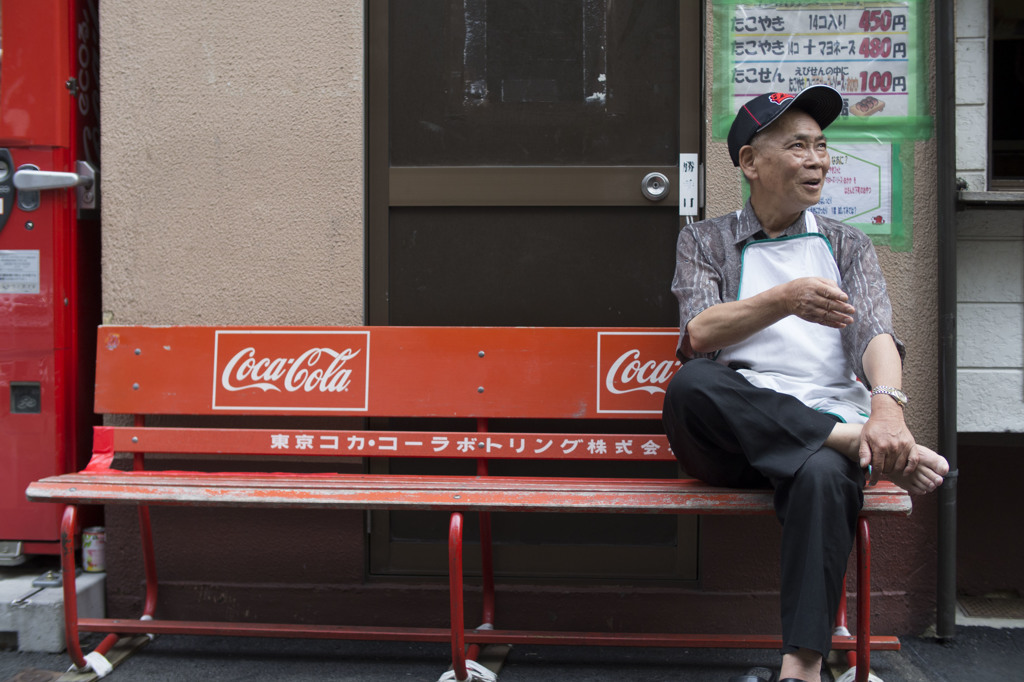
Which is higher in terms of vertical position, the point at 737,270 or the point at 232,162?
the point at 232,162

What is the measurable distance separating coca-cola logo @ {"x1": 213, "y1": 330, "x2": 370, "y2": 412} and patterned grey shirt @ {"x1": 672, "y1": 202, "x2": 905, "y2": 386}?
3.75ft

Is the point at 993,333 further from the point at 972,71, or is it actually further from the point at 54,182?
the point at 54,182

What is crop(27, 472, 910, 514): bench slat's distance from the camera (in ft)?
7.91

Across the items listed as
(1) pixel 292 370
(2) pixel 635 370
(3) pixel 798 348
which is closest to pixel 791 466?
(3) pixel 798 348

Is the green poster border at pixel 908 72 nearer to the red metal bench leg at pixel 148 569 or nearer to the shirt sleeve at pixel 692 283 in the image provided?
the shirt sleeve at pixel 692 283

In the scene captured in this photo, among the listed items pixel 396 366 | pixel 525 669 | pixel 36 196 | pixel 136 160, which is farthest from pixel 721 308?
pixel 36 196

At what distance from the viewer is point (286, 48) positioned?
314 centimetres

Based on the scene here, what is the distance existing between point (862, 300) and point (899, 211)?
757mm

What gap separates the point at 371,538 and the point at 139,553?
2.87 feet

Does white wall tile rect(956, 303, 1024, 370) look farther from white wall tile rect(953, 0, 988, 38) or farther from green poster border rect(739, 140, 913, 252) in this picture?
white wall tile rect(953, 0, 988, 38)

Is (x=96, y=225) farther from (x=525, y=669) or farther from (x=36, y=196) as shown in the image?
(x=525, y=669)

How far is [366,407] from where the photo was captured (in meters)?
2.96

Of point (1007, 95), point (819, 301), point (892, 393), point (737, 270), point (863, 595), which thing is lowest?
point (863, 595)

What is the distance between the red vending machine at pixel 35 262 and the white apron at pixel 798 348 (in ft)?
8.06
